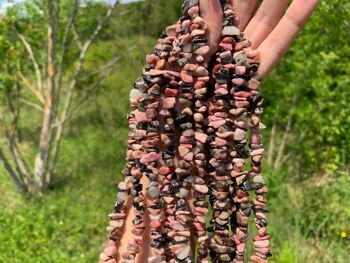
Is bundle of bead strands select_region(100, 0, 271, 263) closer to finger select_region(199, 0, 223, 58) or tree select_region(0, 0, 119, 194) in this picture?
finger select_region(199, 0, 223, 58)

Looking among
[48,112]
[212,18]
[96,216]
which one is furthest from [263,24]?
[48,112]

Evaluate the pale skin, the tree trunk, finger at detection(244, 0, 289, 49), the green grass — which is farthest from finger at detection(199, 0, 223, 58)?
the tree trunk

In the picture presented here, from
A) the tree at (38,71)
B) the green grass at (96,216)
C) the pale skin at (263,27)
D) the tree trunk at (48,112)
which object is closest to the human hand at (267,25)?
the pale skin at (263,27)

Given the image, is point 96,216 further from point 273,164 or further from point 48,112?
point 273,164

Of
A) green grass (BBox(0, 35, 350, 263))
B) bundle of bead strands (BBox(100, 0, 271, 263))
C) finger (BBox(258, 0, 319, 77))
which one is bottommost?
green grass (BBox(0, 35, 350, 263))

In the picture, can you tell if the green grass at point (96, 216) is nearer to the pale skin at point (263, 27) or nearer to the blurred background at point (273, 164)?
the blurred background at point (273, 164)

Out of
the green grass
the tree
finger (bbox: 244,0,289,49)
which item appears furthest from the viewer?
the tree
